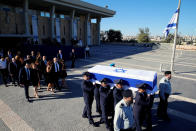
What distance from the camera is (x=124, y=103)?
2988 mm

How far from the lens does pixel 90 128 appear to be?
14.2ft

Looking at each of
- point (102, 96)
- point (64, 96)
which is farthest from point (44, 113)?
point (102, 96)

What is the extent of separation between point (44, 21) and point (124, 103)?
104 feet

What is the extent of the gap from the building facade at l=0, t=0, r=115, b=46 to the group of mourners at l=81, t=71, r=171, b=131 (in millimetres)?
21879

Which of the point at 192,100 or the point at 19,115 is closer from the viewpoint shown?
the point at 19,115

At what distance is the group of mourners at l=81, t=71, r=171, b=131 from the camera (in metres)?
2.98

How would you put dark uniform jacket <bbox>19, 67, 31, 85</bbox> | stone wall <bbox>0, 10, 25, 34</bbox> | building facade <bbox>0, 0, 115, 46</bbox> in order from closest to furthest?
dark uniform jacket <bbox>19, 67, 31, 85</bbox>, stone wall <bbox>0, 10, 25, 34</bbox>, building facade <bbox>0, 0, 115, 46</bbox>

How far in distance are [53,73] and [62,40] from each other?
27.3m

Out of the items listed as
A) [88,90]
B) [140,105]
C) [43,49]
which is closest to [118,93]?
[140,105]

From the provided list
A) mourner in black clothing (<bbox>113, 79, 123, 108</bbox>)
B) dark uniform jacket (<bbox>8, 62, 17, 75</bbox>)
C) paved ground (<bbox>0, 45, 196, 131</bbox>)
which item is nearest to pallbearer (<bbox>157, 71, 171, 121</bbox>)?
paved ground (<bbox>0, 45, 196, 131</bbox>)

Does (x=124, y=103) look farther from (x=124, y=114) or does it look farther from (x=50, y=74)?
(x=50, y=74)

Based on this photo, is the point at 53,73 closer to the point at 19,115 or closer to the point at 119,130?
the point at 19,115

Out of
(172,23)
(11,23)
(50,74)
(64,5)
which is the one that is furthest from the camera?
(64,5)

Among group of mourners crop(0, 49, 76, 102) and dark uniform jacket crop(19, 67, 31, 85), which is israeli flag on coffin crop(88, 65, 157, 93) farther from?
dark uniform jacket crop(19, 67, 31, 85)
